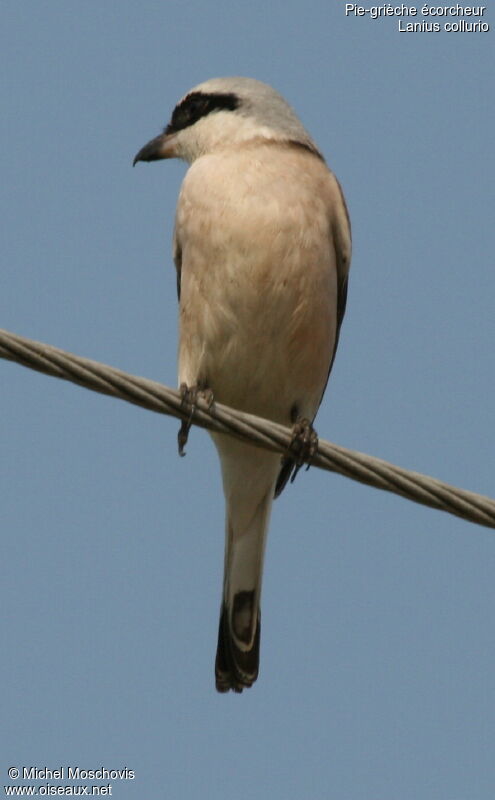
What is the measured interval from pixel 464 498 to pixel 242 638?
2380 millimetres

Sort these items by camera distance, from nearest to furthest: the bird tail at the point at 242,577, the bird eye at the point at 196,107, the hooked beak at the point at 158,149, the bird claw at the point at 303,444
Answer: the bird claw at the point at 303,444, the bird tail at the point at 242,577, the bird eye at the point at 196,107, the hooked beak at the point at 158,149

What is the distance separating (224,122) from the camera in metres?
6.15

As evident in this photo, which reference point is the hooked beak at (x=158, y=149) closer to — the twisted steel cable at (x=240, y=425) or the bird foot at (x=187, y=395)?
the bird foot at (x=187, y=395)

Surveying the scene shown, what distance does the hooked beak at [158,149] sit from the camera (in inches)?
251

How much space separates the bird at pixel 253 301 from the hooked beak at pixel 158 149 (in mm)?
237

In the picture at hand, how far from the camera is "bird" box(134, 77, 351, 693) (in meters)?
5.36

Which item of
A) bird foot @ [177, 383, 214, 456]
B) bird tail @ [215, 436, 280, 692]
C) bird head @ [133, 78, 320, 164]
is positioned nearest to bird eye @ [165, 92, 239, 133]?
bird head @ [133, 78, 320, 164]

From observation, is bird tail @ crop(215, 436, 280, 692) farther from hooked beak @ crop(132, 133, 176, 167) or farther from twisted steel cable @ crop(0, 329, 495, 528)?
twisted steel cable @ crop(0, 329, 495, 528)

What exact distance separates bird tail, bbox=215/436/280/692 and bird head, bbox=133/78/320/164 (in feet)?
4.70

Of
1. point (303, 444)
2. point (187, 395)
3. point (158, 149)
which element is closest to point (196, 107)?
point (158, 149)

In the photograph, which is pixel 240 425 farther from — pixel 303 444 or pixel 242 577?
pixel 242 577

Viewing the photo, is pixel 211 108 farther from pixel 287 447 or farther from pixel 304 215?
pixel 287 447

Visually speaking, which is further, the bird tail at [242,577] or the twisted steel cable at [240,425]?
the bird tail at [242,577]

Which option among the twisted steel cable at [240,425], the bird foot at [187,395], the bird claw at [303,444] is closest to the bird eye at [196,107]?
the bird foot at [187,395]
